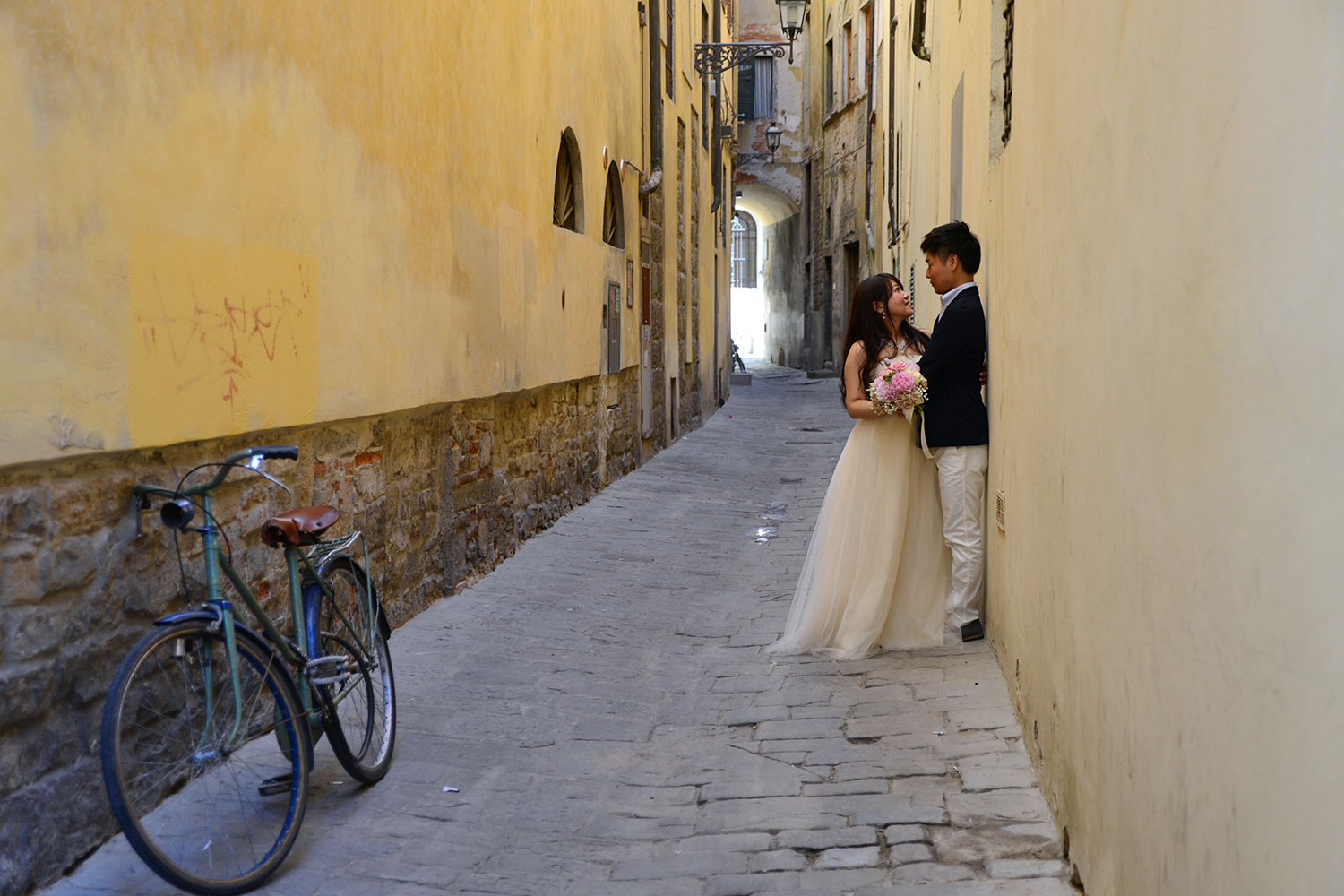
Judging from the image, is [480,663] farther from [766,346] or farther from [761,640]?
[766,346]

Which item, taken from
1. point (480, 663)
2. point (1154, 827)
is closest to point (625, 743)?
point (480, 663)

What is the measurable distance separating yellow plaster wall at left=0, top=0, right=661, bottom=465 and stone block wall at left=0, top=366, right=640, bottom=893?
0.13m

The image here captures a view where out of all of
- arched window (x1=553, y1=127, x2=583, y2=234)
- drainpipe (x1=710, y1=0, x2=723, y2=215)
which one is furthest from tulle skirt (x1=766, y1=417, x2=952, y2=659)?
drainpipe (x1=710, y1=0, x2=723, y2=215)

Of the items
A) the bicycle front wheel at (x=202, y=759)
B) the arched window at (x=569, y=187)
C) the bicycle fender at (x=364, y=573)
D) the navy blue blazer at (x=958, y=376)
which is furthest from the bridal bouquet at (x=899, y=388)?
the arched window at (x=569, y=187)

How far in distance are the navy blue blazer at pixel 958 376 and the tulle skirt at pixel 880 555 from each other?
0.17m

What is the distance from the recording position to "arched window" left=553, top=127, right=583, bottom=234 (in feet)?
33.0

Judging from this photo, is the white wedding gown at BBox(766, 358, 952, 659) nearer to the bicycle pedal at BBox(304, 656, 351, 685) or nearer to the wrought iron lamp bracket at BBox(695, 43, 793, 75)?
the bicycle pedal at BBox(304, 656, 351, 685)

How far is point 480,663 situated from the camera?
18.5ft

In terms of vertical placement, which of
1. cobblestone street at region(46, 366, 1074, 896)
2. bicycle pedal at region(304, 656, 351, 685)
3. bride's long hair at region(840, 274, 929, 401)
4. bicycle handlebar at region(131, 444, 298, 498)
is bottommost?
cobblestone street at region(46, 366, 1074, 896)

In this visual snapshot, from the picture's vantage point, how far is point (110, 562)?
3543 millimetres

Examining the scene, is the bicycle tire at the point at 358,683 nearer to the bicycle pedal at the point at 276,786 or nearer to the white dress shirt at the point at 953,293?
the bicycle pedal at the point at 276,786

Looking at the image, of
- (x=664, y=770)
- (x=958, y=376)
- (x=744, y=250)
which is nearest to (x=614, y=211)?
(x=958, y=376)

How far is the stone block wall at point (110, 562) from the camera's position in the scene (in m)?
3.12

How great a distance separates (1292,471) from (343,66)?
4603 mm
